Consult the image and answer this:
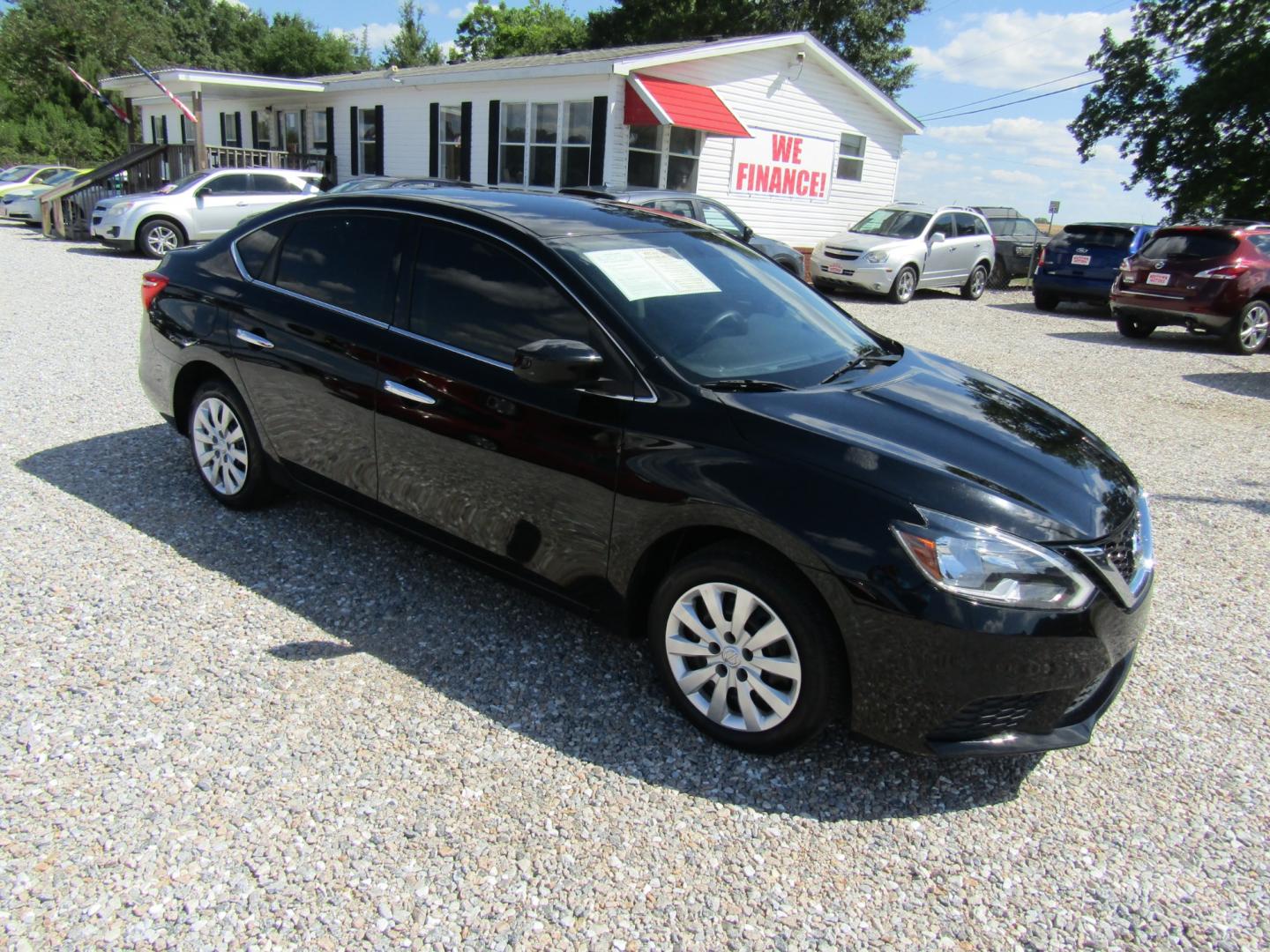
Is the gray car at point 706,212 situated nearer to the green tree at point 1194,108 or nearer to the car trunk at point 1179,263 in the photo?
the car trunk at point 1179,263

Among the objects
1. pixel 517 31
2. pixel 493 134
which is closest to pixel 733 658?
pixel 493 134

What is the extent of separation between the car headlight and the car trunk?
38.7 feet

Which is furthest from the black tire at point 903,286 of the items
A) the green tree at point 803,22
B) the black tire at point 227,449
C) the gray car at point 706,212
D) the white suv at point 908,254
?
the green tree at point 803,22

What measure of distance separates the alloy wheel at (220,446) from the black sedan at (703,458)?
0.27ft

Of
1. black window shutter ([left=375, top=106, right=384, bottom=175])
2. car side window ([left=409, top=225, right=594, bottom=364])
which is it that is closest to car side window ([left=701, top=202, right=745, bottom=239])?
car side window ([left=409, top=225, right=594, bottom=364])

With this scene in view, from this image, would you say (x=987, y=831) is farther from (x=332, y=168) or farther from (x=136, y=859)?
(x=332, y=168)

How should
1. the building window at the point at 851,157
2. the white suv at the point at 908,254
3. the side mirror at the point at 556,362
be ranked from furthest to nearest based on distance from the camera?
the building window at the point at 851,157, the white suv at the point at 908,254, the side mirror at the point at 556,362

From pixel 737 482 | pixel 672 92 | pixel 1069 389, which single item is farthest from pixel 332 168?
pixel 737 482

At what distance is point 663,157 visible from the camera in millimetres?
18156

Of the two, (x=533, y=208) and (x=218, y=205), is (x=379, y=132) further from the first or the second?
(x=533, y=208)

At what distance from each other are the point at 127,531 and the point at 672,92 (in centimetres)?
1535

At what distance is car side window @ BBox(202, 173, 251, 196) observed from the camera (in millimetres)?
16641

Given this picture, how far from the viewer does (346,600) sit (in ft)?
12.6

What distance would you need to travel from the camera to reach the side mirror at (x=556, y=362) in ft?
9.64
